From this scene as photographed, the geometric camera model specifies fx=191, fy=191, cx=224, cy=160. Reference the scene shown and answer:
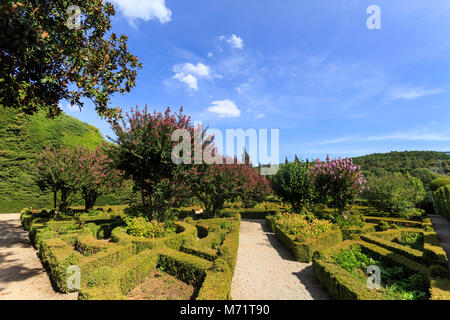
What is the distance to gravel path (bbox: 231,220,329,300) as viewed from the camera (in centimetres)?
562

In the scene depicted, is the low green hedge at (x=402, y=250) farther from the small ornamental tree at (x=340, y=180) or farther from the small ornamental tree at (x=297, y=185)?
the small ornamental tree at (x=297, y=185)

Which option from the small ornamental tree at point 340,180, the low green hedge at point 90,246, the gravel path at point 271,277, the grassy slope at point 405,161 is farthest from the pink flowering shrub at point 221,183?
the grassy slope at point 405,161

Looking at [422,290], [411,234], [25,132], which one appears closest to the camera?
[422,290]

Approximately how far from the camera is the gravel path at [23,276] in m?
5.45

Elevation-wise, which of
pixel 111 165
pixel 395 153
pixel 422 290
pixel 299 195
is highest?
pixel 395 153

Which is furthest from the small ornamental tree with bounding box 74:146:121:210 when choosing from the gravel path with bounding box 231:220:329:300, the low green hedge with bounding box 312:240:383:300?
the low green hedge with bounding box 312:240:383:300

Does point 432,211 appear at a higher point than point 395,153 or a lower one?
lower

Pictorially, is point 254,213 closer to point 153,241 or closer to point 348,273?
point 153,241

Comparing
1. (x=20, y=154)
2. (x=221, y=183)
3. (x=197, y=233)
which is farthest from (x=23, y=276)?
(x=20, y=154)

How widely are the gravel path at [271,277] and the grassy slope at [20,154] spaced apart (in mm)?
22672
